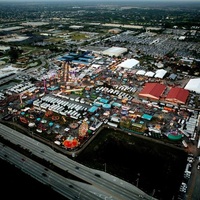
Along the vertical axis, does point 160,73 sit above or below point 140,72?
above

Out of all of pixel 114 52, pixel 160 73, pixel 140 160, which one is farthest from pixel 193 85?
pixel 114 52

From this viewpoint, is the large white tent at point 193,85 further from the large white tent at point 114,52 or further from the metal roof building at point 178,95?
the large white tent at point 114,52

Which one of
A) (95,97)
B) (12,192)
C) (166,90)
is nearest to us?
(12,192)

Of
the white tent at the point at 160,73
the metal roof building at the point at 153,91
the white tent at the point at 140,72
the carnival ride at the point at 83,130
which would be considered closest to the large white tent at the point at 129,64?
the white tent at the point at 140,72

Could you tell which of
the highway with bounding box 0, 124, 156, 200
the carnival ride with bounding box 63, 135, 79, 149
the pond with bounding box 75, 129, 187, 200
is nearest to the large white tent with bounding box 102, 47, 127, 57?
the pond with bounding box 75, 129, 187, 200

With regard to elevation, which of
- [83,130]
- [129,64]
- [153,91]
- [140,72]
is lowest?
[83,130]

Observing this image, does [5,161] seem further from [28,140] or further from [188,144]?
[188,144]

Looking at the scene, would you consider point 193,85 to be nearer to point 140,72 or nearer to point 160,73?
point 160,73

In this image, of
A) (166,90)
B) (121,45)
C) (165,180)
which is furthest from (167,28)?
(165,180)
